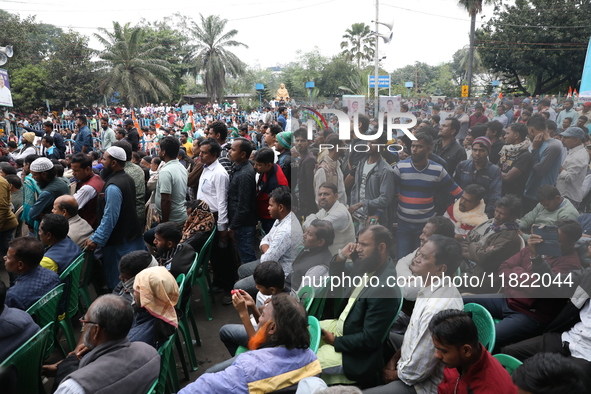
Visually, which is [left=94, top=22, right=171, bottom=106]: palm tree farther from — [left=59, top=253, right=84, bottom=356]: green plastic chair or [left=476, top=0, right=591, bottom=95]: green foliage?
[left=59, top=253, right=84, bottom=356]: green plastic chair

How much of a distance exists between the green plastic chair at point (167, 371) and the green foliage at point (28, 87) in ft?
101

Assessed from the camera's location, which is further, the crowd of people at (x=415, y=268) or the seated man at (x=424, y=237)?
the seated man at (x=424, y=237)

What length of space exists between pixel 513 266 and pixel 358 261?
0.79m

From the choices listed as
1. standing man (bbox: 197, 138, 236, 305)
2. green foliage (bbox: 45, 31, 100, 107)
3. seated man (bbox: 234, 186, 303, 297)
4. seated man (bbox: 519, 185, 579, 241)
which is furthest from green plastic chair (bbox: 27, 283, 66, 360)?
green foliage (bbox: 45, 31, 100, 107)

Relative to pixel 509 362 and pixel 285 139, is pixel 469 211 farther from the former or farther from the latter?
pixel 285 139

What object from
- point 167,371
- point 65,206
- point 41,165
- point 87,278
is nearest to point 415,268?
point 167,371

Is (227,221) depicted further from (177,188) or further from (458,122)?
(458,122)

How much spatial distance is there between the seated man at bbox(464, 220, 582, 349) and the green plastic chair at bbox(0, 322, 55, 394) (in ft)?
7.78

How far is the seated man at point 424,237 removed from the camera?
2.29 m

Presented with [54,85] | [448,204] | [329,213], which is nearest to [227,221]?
[329,213]

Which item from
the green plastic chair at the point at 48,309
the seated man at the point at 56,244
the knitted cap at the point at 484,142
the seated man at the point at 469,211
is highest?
the knitted cap at the point at 484,142

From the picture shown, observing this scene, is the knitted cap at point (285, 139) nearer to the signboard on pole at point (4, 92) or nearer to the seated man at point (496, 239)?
the seated man at point (496, 239)

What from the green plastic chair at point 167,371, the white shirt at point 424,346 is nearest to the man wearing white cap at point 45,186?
the green plastic chair at point 167,371

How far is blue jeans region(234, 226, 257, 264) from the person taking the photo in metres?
4.36
